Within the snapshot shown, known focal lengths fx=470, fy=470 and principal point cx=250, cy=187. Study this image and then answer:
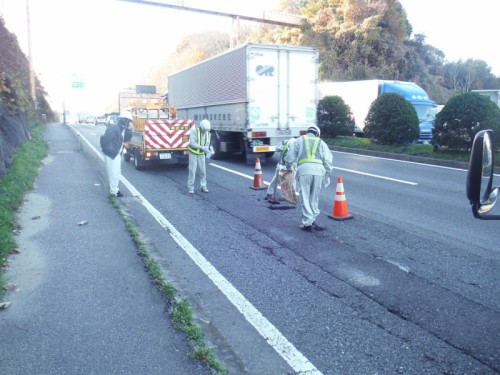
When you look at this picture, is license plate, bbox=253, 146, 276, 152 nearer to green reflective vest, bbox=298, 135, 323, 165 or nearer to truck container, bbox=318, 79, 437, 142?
green reflective vest, bbox=298, 135, 323, 165

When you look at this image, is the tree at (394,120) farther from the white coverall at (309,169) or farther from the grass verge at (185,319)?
the grass verge at (185,319)

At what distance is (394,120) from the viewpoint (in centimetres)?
1944

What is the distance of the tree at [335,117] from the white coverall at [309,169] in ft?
55.6

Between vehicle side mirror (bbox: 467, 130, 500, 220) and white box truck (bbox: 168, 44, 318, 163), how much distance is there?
12.5m

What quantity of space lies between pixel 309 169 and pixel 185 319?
3835 mm

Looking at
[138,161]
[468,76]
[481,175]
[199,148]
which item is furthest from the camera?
[468,76]

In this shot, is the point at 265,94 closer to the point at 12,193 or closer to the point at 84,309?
the point at 12,193

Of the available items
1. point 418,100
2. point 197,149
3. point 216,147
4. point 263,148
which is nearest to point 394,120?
point 418,100

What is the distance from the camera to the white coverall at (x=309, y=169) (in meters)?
7.39

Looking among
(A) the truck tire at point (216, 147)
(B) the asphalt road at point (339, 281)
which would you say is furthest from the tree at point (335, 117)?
(B) the asphalt road at point (339, 281)

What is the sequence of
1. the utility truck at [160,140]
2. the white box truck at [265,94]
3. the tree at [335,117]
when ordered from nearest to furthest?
the utility truck at [160,140] → the white box truck at [265,94] → the tree at [335,117]

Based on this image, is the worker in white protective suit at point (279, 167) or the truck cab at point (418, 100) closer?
the worker in white protective suit at point (279, 167)

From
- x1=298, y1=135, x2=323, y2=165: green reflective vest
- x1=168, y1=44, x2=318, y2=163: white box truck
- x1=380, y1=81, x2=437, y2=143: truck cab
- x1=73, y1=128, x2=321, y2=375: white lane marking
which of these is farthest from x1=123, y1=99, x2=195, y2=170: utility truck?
x1=380, y1=81, x2=437, y2=143: truck cab

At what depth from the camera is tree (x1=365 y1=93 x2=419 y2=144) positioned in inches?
761
